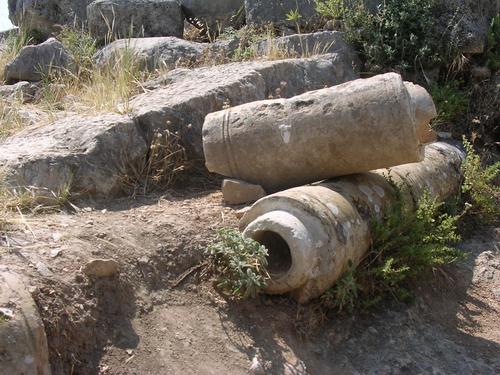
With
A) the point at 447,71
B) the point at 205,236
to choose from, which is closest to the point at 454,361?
the point at 205,236

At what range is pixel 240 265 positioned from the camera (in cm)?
443

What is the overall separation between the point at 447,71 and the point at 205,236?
489 cm

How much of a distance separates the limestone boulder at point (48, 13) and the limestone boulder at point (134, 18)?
3.76 feet

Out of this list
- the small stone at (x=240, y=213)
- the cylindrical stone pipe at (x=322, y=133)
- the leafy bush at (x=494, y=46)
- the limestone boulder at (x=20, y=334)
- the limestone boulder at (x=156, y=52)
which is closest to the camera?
the limestone boulder at (x=20, y=334)

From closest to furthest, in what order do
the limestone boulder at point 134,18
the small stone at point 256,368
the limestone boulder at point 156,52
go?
the small stone at point 256,368 < the limestone boulder at point 156,52 < the limestone boulder at point 134,18

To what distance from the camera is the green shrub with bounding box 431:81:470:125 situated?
8.12 metres

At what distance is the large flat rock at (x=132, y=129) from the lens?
17.2ft

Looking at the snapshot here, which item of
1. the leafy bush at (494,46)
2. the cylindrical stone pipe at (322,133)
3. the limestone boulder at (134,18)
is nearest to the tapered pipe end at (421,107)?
the cylindrical stone pipe at (322,133)

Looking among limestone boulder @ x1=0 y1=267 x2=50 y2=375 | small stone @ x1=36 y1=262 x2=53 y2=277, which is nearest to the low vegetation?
small stone @ x1=36 y1=262 x2=53 y2=277

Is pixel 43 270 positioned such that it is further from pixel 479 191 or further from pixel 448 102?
pixel 448 102

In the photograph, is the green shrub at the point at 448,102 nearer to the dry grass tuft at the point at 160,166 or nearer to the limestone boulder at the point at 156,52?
the limestone boulder at the point at 156,52

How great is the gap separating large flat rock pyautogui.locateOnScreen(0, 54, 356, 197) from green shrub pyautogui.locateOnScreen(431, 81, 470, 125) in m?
1.60

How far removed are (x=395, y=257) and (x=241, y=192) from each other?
1208mm

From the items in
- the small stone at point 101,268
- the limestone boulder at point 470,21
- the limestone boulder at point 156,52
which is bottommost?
the small stone at point 101,268
